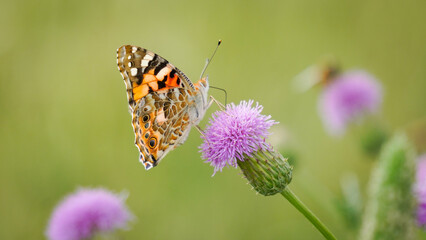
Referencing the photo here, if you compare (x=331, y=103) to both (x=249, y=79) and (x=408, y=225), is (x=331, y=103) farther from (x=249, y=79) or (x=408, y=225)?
(x=408, y=225)

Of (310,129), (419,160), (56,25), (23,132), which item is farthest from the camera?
(56,25)

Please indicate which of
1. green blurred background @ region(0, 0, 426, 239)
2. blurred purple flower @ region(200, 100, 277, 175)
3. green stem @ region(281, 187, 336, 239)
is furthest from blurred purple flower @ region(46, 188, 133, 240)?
green stem @ region(281, 187, 336, 239)

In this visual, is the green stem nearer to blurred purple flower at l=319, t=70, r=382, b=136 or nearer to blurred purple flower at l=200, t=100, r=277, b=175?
blurred purple flower at l=200, t=100, r=277, b=175

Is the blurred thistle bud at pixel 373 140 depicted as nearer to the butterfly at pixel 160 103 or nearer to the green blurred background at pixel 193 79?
the green blurred background at pixel 193 79

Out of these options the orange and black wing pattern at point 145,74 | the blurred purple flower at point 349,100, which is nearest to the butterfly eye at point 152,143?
the orange and black wing pattern at point 145,74

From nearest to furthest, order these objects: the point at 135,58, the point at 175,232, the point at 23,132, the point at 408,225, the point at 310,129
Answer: the point at 408,225 < the point at 135,58 < the point at 175,232 < the point at 23,132 < the point at 310,129

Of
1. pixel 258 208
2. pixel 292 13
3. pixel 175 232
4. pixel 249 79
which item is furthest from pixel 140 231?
pixel 292 13

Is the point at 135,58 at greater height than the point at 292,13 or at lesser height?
lesser
